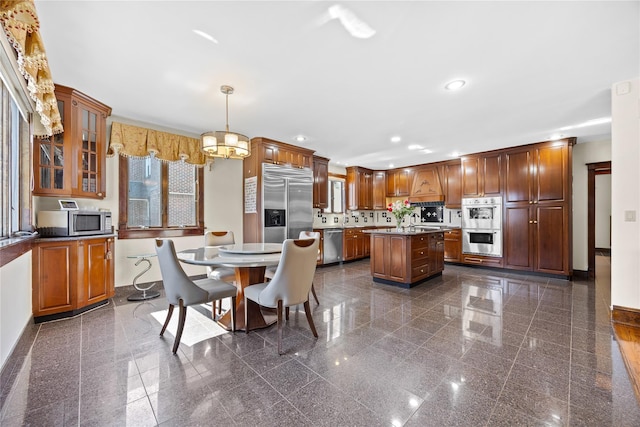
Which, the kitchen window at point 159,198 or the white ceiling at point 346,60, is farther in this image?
the kitchen window at point 159,198

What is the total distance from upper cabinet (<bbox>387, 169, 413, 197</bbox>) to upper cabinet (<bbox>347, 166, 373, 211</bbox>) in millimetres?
638

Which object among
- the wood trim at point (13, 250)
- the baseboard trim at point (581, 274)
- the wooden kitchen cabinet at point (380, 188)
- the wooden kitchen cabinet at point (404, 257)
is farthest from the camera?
the wooden kitchen cabinet at point (380, 188)

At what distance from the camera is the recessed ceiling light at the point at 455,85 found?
2.68m

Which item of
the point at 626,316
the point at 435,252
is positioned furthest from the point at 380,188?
the point at 626,316

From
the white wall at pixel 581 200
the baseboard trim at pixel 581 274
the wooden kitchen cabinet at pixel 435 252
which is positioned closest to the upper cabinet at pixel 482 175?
the white wall at pixel 581 200

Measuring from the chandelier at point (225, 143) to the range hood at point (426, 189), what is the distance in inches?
198

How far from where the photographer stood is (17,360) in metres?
2.01

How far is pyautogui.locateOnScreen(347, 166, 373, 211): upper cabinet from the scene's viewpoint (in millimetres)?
7008

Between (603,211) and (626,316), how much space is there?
7281mm

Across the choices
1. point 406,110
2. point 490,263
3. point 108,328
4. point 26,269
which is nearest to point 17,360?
point 108,328

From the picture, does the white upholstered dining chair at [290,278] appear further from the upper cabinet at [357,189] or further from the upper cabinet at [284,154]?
the upper cabinet at [357,189]

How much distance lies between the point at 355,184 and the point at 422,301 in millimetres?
4016

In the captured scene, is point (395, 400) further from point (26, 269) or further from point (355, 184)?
point (355, 184)

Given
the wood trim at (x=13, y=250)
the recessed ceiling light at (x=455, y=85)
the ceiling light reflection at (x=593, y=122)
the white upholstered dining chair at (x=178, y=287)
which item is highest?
the recessed ceiling light at (x=455, y=85)
